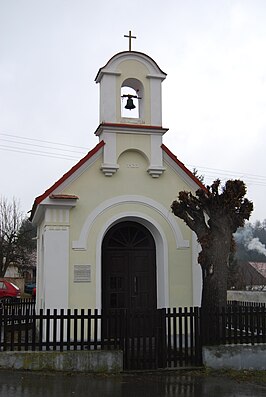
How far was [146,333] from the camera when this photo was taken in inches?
404

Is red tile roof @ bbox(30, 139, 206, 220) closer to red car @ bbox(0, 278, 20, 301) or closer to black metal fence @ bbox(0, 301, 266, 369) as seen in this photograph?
black metal fence @ bbox(0, 301, 266, 369)

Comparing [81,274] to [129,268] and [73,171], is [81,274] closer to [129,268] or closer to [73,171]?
[129,268]

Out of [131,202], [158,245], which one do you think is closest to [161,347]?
[158,245]

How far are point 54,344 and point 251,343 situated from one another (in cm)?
424

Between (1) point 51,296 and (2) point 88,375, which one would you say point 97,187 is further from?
(2) point 88,375

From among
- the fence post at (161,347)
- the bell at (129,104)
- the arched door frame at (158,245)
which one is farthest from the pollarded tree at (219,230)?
the bell at (129,104)

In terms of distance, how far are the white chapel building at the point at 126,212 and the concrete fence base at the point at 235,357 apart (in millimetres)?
3079

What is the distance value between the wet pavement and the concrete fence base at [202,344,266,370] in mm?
496

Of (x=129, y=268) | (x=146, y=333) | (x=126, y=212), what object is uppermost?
(x=126, y=212)

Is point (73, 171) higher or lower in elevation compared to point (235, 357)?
higher

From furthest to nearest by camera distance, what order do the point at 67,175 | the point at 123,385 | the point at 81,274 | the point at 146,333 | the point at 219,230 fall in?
Result: the point at 67,175 → the point at 81,274 → the point at 219,230 → the point at 146,333 → the point at 123,385

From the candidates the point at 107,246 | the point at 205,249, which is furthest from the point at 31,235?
the point at 205,249

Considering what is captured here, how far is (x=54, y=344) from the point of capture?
1016cm

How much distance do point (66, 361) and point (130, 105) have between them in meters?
7.65
